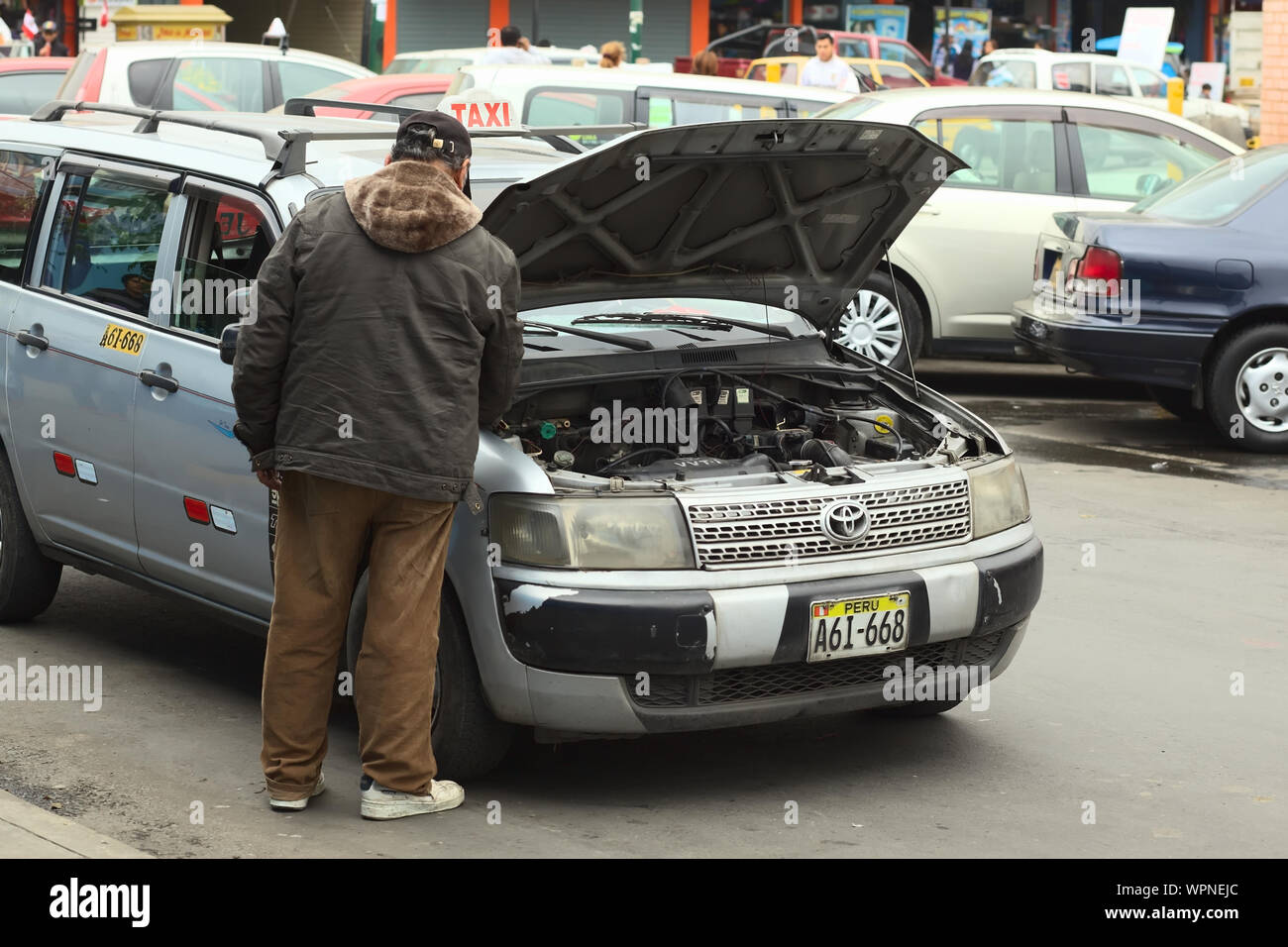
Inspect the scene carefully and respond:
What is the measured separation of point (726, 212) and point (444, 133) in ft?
4.64

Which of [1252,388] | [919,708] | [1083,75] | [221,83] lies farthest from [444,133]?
[1083,75]

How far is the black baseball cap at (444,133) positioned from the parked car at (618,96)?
7985mm

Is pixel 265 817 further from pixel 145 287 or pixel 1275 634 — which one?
pixel 1275 634

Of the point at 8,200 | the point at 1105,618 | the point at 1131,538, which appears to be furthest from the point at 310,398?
the point at 1131,538

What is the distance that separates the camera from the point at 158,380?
18.4ft

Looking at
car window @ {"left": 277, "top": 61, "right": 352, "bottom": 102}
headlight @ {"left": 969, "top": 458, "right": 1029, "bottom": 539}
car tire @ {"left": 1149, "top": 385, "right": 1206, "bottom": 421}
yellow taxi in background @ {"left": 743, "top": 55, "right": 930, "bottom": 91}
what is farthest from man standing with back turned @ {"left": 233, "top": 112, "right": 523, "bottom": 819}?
yellow taxi in background @ {"left": 743, "top": 55, "right": 930, "bottom": 91}

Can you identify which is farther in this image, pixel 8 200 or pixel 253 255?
pixel 8 200

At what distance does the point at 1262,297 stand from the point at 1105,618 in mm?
4112

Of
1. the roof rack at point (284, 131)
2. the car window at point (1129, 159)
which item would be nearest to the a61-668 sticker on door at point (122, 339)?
the roof rack at point (284, 131)

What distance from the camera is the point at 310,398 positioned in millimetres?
4586

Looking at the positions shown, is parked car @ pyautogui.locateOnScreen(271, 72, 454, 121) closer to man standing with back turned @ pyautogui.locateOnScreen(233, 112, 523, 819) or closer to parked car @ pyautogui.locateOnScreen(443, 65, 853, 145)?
parked car @ pyautogui.locateOnScreen(443, 65, 853, 145)

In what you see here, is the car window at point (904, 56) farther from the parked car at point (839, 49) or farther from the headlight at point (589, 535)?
the headlight at point (589, 535)

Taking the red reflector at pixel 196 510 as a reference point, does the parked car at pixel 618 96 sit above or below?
above

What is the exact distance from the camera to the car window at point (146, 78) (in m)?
13.7
